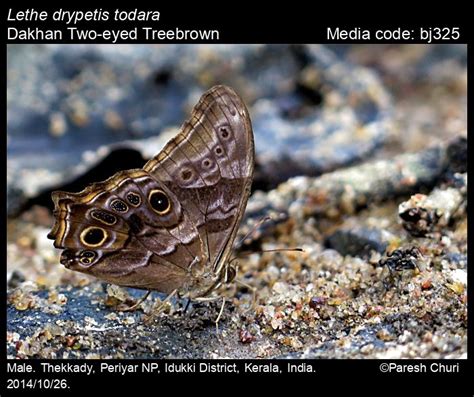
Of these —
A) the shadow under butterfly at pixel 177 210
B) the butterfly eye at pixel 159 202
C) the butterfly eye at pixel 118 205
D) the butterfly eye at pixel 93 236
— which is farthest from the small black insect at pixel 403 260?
the butterfly eye at pixel 93 236

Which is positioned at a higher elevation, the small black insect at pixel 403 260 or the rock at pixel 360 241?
the rock at pixel 360 241

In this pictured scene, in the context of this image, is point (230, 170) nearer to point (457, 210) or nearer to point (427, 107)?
point (457, 210)

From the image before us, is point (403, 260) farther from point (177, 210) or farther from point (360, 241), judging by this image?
point (177, 210)

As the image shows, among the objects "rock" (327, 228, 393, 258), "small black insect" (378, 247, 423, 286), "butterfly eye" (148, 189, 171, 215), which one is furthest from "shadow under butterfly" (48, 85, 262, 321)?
"rock" (327, 228, 393, 258)

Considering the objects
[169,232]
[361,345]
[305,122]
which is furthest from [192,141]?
[305,122]

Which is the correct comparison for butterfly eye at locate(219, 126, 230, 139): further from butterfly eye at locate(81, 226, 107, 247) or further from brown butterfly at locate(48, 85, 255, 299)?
butterfly eye at locate(81, 226, 107, 247)

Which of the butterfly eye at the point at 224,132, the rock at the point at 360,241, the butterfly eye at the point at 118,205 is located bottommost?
the butterfly eye at the point at 118,205

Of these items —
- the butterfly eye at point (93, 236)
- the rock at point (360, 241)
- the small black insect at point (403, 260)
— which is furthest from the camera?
the rock at point (360, 241)

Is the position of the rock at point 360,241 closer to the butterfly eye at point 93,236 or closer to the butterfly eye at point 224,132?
the butterfly eye at point 224,132

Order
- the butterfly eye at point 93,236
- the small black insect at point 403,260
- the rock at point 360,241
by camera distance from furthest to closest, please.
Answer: the rock at point 360,241 → the small black insect at point 403,260 → the butterfly eye at point 93,236
